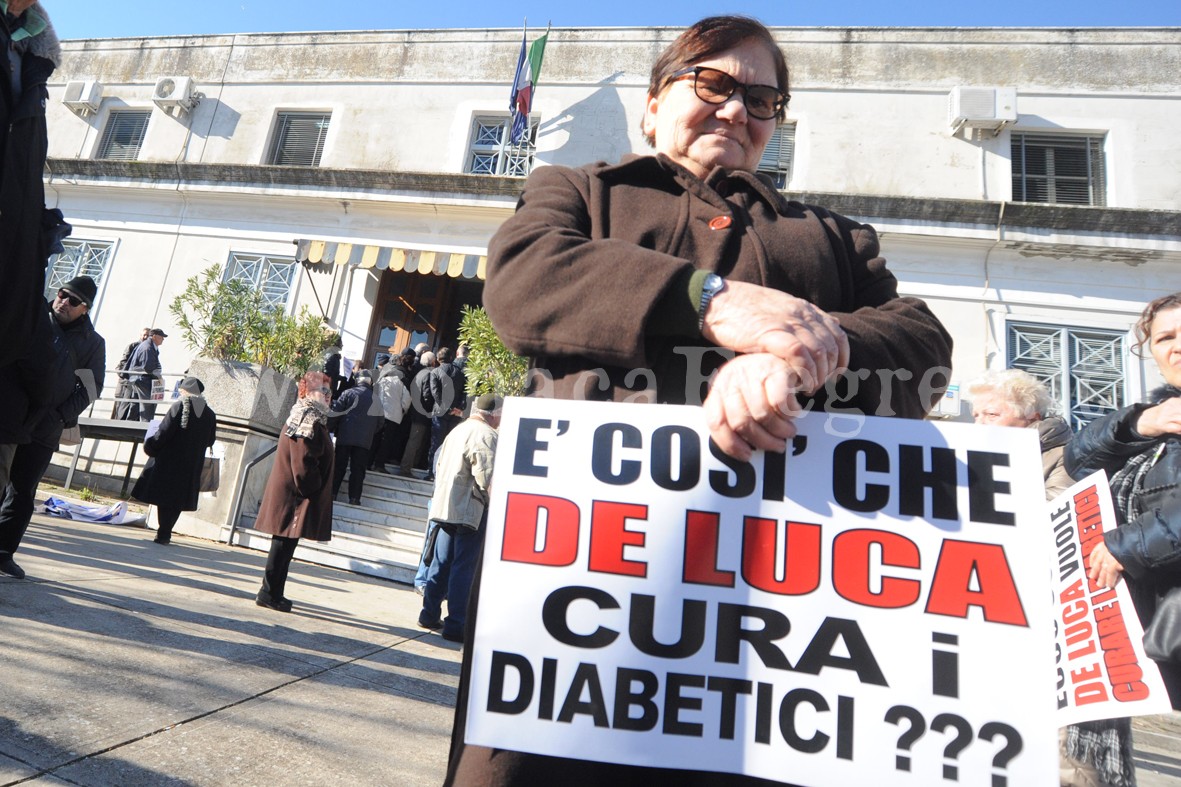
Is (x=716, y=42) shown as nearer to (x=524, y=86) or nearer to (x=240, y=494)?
(x=240, y=494)

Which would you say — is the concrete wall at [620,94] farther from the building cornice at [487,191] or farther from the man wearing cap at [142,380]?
the man wearing cap at [142,380]

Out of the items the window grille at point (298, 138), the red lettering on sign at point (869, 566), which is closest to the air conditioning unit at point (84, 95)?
the window grille at point (298, 138)

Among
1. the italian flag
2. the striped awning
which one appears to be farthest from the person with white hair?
the italian flag

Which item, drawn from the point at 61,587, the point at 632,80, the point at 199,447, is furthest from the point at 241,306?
the point at 632,80

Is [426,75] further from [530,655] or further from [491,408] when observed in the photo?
[530,655]

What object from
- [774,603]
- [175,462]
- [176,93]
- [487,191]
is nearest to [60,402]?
[175,462]

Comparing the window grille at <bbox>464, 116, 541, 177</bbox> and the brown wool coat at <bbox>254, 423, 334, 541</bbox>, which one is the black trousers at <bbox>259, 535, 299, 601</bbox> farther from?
the window grille at <bbox>464, 116, 541, 177</bbox>

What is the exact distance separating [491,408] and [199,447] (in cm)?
364

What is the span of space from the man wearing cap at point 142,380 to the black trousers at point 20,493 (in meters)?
7.00

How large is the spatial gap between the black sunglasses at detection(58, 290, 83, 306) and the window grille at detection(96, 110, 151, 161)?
1396 centimetres

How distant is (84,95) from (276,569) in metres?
16.3

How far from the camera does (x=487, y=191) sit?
517 inches

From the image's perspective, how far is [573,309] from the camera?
106cm

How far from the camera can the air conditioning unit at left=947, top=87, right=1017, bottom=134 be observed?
39.3 ft
